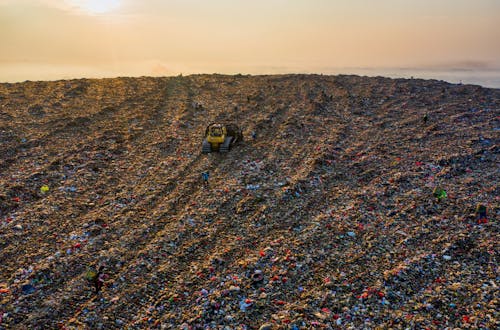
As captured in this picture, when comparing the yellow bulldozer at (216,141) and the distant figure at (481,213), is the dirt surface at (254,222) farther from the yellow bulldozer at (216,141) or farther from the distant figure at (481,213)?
the yellow bulldozer at (216,141)

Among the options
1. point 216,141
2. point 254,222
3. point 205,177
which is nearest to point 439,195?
point 254,222

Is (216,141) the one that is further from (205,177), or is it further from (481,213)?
(481,213)

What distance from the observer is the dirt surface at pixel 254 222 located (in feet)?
23.7

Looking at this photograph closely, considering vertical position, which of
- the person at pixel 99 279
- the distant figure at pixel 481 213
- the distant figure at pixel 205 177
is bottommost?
the person at pixel 99 279

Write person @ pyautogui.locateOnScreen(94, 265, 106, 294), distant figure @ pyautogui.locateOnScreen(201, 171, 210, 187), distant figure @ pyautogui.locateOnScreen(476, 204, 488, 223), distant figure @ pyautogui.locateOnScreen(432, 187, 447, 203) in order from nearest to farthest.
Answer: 1. person @ pyautogui.locateOnScreen(94, 265, 106, 294)
2. distant figure @ pyautogui.locateOnScreen(476, 204, 488, 223)
3. distant figure @ pyautogui.locateOnScreen(432, 187, 447, 203)
4. distant figure @ pyautogui.locateOnScreen(201, 171, 210, 187)

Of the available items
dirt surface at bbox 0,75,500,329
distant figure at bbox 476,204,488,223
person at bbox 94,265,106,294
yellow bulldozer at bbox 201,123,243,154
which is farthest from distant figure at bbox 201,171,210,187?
distant figure at bbox 476,204,488,223

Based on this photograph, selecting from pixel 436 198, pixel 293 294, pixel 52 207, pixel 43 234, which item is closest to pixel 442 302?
pixel 293 294

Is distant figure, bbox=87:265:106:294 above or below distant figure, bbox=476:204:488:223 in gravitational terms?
below

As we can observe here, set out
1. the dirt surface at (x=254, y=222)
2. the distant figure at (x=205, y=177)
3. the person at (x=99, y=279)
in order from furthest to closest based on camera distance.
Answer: the distant figure at (x=205, y=177)
the person at (x=99, y=279)
the dirt surface at (x=254, y=222)

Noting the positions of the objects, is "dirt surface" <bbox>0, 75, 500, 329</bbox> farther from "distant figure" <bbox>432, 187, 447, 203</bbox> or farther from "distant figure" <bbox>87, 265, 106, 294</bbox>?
"distant figure" <bbox>432, 187, 447, 203</bbox>

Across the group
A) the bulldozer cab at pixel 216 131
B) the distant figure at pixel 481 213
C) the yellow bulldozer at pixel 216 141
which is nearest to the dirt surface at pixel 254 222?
the distant figure at pixel 481 213

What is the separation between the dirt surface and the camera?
723cm

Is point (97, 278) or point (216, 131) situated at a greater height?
point (216, 131)

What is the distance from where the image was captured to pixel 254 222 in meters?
10.2
